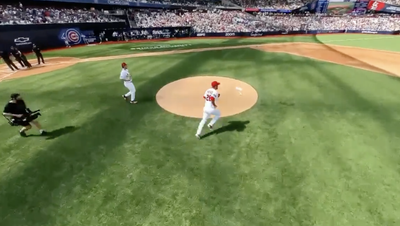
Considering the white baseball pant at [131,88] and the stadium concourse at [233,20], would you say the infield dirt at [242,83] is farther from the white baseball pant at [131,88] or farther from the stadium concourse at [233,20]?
the stadium concourse at [233,20]

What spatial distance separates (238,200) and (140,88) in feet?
28.9

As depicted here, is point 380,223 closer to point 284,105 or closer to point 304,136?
point 304,136

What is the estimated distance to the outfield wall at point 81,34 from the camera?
70.6 feet

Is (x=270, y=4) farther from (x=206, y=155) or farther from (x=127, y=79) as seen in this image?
(x=206, y=155)

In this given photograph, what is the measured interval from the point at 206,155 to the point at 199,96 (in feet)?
15.1

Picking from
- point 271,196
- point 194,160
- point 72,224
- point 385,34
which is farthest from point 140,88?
point 385,34

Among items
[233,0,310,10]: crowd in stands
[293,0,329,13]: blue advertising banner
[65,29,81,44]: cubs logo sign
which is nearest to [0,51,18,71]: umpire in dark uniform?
[65,29,81,44]: cubs logo sign

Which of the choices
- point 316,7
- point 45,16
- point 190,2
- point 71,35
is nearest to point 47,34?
point 71,35

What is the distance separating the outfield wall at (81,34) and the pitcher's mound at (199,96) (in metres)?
19.0

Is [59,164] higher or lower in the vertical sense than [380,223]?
higher

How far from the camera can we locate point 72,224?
4.72 m

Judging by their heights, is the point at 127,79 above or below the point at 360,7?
above

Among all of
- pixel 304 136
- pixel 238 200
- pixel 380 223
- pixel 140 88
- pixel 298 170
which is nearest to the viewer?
pixel 380 223

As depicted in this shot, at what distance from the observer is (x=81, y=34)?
26312 millimetres
